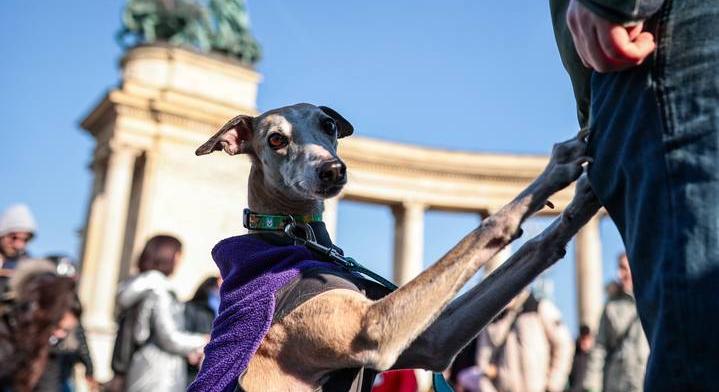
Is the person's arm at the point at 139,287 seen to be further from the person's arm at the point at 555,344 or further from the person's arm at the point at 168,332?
the person's arm at the point at 555,344

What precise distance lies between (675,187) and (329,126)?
2740 mm

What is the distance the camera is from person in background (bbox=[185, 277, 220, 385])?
8789 mm

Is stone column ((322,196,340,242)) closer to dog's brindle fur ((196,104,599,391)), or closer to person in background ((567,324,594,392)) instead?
person in background ((567,324,594,392))

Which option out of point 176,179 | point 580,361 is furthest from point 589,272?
point 580,361

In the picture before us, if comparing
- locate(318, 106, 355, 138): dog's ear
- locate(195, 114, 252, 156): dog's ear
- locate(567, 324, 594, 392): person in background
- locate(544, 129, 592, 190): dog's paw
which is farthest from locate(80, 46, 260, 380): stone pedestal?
locate(544, 129, 592, 190): dog's paw

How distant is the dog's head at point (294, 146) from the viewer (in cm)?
435

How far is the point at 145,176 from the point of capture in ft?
106

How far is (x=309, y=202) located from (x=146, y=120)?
2968 centimetres

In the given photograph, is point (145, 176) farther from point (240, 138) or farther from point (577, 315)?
point (240, 138)

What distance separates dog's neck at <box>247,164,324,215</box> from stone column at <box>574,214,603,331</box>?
34.2 metres

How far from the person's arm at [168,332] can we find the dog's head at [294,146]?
12.4 feet

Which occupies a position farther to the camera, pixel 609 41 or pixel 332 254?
pixel 332 254

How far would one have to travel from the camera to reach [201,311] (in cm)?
899

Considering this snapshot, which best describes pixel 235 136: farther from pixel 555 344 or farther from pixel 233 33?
pixel 233 33
